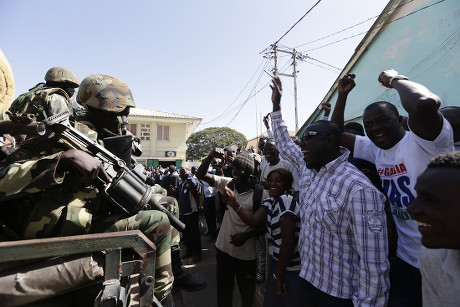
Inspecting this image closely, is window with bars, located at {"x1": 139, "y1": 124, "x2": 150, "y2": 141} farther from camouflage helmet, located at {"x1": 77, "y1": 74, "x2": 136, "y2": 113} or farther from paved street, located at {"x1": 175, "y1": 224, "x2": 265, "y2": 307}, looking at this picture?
camouflage helmet, located at {"x1": 77, "y1": 74, "x2": 136, "y2": 113}

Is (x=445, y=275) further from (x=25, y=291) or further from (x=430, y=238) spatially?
(x=25, y=291)

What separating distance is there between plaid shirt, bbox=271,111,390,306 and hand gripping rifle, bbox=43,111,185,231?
3.89ft

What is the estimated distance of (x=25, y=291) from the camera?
Answer: 3.62 feet

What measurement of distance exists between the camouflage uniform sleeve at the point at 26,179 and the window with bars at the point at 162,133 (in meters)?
23.9

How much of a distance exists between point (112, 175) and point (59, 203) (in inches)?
13.2

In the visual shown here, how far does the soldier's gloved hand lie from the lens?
4.50ft

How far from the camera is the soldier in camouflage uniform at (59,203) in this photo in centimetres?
131

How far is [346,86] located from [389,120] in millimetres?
639

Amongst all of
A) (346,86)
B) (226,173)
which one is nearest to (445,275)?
(346,86)

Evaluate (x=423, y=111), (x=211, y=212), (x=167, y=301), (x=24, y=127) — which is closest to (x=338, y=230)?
(x=423, y=111)

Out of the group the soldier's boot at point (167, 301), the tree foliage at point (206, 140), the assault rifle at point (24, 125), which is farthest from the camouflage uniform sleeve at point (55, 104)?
the tree foliage at point (206, 140)

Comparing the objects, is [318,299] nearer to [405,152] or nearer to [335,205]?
[335,205]

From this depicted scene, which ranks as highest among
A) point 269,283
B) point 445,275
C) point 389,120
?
point 389,120

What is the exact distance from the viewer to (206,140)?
113 ft
